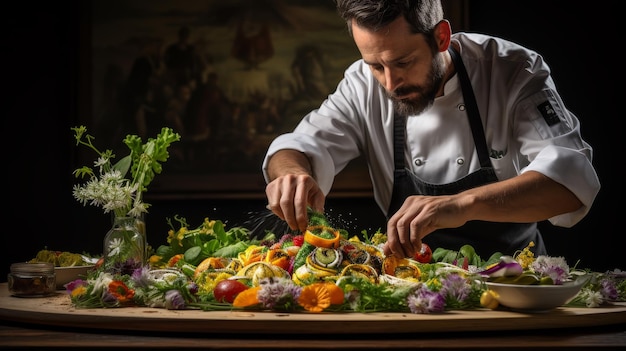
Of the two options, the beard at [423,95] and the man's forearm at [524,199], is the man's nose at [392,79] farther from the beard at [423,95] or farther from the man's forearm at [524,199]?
the man's forearm at [524,199]

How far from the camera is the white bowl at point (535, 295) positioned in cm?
188

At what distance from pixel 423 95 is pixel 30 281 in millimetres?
1524

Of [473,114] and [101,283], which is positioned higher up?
[473,114]

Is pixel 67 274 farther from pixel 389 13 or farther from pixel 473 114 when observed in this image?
pixel 473 114

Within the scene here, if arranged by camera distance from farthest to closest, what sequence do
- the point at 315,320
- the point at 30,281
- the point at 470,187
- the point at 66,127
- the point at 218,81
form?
the point at 66,127
the point at 218,81
the point at 470,187
the point at 30,281
the point at 315,320

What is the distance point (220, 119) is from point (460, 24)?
5.03ft

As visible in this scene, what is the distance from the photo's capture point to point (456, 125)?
3150 millimetres

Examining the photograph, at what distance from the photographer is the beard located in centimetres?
296

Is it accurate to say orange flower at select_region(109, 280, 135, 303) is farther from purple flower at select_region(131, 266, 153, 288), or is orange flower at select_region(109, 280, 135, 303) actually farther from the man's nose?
the man's nose

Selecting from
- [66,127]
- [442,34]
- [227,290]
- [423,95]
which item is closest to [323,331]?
[227,290]

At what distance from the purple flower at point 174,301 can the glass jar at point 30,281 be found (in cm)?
51

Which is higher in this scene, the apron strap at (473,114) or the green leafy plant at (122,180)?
the apron strap at (473,114)

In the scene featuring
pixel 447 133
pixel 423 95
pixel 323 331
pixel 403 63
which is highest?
pixel 403 63

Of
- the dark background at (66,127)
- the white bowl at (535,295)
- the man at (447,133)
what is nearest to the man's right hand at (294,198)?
the man at (447,133)
